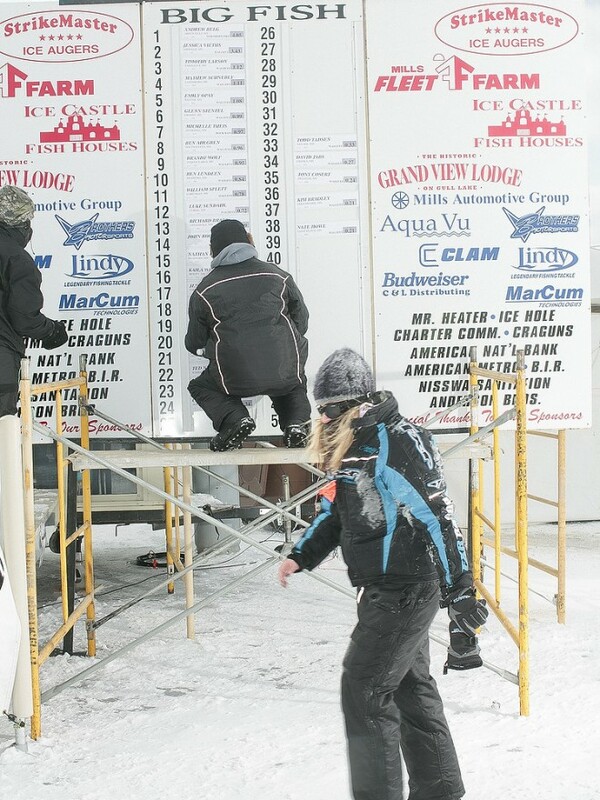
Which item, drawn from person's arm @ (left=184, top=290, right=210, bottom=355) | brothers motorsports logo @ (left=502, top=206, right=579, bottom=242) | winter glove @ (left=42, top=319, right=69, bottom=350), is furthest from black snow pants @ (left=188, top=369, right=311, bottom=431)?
brothers motorsports logo @ (left=502, top=206, right=579, bottom=242)

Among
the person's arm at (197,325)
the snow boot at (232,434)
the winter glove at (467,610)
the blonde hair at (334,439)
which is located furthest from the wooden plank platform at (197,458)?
the winter glove at (467,610)

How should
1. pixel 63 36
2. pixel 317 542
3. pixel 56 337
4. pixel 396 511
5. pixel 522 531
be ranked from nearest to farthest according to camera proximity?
pixel 396 511 → pixel 317 542 → pixel 522 531 → pixel 56 337 → pixel 63 36

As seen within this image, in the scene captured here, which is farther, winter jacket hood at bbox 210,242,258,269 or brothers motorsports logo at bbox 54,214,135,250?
brothers motorsports logo at bbox 54,214,135,250

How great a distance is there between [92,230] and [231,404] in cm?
176

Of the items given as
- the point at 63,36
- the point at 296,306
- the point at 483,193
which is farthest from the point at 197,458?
the point at 63,36

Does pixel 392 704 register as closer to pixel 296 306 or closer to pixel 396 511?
pixel 396 511

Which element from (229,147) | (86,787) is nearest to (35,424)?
(86,787)

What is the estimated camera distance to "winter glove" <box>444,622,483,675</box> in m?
3.44

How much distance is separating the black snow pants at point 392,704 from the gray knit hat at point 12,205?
3251 millimetres

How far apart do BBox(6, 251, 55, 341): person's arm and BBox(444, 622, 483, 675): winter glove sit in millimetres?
3165

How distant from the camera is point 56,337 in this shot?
574 cm

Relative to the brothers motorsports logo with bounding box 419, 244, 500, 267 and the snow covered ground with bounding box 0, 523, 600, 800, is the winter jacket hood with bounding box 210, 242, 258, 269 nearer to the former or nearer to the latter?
the brothers motorsports logo with bounding box 419, 244, 500, 267

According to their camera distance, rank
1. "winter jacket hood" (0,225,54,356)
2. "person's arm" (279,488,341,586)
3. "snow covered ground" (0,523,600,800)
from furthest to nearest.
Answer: "winter jacket hood" (0,225,54,356), "snow covered ground" (0,523,600,800), "person's arm" (279,488,341,586)

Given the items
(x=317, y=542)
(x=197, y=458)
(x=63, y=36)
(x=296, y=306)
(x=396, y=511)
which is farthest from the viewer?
(x=63, y=36)
